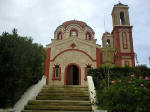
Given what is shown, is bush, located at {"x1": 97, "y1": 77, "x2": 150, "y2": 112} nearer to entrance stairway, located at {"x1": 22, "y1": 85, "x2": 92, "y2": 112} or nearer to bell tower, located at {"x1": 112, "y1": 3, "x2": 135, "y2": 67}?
entrance stairway, located at {"x1": 22, "y1": 85, "x2": 92, "y2": 112}

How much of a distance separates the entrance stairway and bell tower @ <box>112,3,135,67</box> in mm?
10224

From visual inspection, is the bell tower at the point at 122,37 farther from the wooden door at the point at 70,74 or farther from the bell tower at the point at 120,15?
the wooden door at the point at 70,74

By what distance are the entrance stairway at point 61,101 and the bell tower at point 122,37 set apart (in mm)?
10224

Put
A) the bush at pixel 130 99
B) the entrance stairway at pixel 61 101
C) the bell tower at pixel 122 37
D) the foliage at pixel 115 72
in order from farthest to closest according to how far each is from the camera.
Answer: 1. the bell tower at pixel 122 37
2. the foliage at pixel 115 72
3. the entrance stairway at pixel 61 101
4. the bush at pixel 130 99

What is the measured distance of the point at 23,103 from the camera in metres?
6.07

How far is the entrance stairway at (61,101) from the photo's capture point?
5969 millimetres

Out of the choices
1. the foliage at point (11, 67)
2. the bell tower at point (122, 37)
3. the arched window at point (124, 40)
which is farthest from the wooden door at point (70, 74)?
the foliage at point (11, 67)

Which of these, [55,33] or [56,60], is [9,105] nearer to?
[56,60]

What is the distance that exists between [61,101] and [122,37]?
14092 mm

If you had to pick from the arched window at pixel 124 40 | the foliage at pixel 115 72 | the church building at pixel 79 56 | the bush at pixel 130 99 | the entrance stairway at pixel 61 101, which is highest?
the arched window at pixel 124 40

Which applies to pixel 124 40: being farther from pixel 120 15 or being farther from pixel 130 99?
pixel 130 99

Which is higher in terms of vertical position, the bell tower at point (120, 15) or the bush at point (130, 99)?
the bell tower at point (120, 15)

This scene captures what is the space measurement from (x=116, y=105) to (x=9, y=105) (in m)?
3.83

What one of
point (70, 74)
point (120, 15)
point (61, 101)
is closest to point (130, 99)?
point (61, 101)
